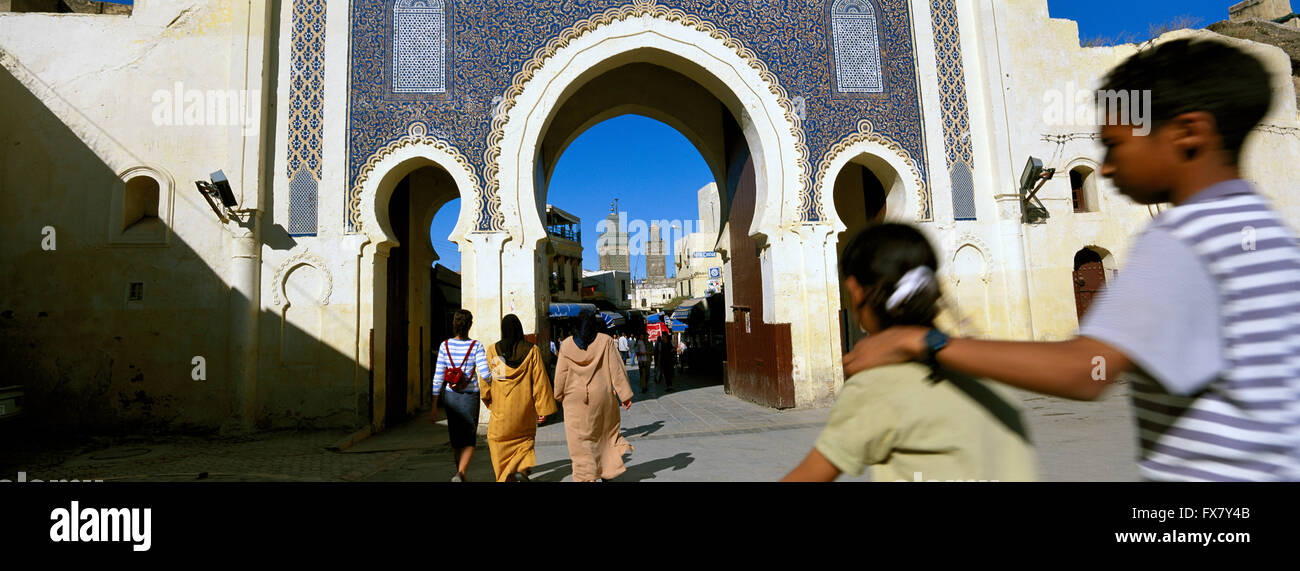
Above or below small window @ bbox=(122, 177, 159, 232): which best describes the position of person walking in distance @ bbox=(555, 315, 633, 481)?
below

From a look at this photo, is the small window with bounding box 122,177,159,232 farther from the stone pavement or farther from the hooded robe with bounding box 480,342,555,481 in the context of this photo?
the hooded robe with bounding box 480,342,555,481

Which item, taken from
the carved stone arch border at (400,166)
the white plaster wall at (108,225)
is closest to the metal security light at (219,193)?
the white plaster wall at (108,225)

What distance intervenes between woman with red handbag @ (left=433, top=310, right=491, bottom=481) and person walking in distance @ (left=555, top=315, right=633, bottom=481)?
26.3 inches

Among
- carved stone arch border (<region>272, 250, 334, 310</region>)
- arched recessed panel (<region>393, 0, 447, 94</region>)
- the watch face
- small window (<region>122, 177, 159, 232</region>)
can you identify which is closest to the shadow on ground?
the watch face

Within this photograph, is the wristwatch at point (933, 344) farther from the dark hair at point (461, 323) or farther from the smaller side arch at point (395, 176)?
the smaller side arch at point (395, 176)

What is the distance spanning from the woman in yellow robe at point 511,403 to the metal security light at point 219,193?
→ 17.1 feet

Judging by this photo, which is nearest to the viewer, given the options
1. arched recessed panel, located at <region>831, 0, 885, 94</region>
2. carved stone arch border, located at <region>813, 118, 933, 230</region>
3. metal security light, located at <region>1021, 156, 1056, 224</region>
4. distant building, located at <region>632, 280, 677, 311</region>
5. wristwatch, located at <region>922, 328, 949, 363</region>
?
wristwatch, located at <region>922, 328, 949, 363</region>

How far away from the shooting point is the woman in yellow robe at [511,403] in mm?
4602

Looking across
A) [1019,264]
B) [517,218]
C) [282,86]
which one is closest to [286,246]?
[282,86]

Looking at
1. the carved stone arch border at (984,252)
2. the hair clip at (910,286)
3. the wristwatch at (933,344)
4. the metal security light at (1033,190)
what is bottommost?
the wristwatch at (933,344)

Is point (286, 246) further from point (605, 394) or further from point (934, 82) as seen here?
point (934, 82)

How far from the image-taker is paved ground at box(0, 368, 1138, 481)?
17.1 feet

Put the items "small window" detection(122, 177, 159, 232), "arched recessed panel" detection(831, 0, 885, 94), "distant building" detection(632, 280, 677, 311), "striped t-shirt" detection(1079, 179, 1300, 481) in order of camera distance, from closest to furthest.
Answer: "striped t-shirt" detection(1079, 179, 1300, 481) < "small window" detection(122, 177, 159, 232) < "arched recessed panel" detection(831, 0, 885, 94) < "distant building" detection(632, 280, 677, 311)

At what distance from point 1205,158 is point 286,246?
911cm
